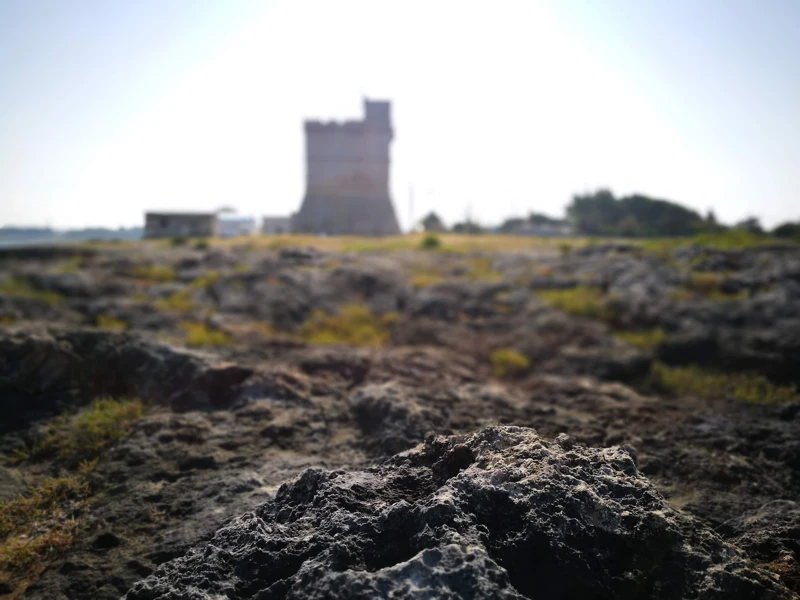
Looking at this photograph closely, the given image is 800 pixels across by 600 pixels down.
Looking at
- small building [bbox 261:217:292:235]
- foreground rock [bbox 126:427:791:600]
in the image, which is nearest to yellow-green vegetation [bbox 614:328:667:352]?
foreground rock [bbox 126:427:791:600]

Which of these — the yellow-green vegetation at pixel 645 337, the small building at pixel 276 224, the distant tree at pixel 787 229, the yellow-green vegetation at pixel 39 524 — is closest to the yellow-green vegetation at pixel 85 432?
the yellow-green vegetation at pixel 39 524

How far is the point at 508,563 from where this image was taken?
181 cm

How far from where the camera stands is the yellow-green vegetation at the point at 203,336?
6918 millimetres

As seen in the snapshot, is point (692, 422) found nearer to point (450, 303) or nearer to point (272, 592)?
point (272, 592)

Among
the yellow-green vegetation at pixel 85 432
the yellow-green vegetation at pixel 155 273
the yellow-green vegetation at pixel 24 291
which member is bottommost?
the yellow-green vegetation at pixel 85 432

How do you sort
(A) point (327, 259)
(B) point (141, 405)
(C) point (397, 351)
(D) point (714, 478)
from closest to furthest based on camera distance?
(D) point (714, 478), (B) point (141, 405), (C) point (397, 351), (A) point (327, 259)

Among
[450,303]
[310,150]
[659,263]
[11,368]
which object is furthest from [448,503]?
[310,150]

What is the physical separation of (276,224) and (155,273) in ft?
95.1

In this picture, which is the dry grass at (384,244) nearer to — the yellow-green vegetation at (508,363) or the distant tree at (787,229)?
the distant tree at (787,229)

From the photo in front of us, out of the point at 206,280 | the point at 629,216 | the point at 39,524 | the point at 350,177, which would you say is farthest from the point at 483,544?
the point at 629,216

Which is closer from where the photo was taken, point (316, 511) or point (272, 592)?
point (272, 592)

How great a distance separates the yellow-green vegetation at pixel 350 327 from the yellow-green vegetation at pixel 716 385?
3.53 metres

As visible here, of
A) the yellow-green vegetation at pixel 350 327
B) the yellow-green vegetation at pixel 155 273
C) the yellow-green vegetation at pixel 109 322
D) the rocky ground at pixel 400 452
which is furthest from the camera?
the yellow-green vegetation at pixel 155 273

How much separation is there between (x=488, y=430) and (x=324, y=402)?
6.98 feet
